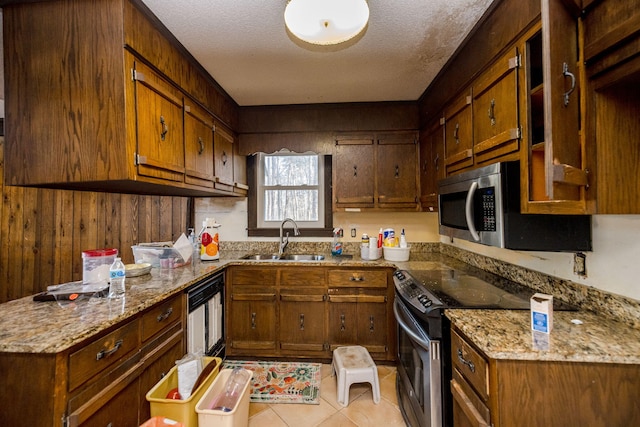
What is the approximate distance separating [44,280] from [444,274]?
2.87m

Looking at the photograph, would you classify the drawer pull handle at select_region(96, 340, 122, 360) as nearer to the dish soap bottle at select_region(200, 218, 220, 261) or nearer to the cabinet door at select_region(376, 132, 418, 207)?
the dish soap bottle at select_region(200, 218, 220, 261)

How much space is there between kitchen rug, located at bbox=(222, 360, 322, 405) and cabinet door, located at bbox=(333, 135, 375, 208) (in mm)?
1499

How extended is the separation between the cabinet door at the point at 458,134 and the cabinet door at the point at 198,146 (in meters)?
1.89

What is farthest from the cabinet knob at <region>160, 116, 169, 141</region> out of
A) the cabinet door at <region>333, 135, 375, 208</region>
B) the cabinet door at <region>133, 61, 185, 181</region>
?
the cabinet door at <region>333, 135, 375, 208</region>

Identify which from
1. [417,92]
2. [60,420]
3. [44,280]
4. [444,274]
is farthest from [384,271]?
[44,280]

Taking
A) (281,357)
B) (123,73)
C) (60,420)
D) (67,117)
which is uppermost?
(123,73)

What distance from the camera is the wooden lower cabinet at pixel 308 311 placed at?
237 centimetres

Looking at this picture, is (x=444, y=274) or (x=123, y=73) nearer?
(x=123, y=73)

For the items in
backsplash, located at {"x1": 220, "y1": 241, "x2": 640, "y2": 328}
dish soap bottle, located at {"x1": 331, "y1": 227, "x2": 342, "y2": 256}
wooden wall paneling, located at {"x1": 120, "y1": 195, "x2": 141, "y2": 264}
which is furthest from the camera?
dish soap bottle, located at {"x1": 331, "y1": 227, "x2": 342, "y2": 256}

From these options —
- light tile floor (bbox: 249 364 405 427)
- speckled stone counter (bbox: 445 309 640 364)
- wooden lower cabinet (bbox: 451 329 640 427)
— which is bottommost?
light tile floor (bbox: 249 364 405 427)

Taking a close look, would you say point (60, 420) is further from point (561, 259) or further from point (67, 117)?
point (561, 259)

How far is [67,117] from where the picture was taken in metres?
1.37

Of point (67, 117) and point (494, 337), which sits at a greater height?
point (67, 117)

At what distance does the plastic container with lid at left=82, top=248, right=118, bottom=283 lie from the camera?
1540 millimetres
